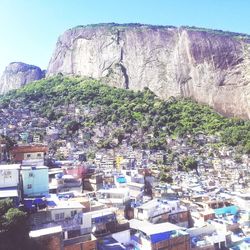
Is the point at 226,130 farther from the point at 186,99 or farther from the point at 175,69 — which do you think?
the point at 175,69

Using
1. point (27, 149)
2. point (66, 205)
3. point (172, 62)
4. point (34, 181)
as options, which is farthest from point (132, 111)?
point (66, 205)

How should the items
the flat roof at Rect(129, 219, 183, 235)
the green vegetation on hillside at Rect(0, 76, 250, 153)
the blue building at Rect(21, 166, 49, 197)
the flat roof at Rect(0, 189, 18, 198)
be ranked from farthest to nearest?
the green vegetation on hillside at Rect(0, 76, 250, 153) → the blue building at Rect(21, 166, 49, 197) → the flat roof at Rect(129, 219, 183, 235) → the flat roof at Rect(0, 189, 18, 198)

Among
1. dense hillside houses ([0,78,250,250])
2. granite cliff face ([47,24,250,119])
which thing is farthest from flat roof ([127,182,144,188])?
granite cliff face ([47,24,250,119])

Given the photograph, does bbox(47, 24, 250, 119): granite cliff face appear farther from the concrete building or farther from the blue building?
the blue building

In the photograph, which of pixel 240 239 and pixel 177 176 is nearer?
pixel 240 239

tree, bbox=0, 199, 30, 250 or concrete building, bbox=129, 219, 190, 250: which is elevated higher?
tree, bbox=0, 199, 30, 250

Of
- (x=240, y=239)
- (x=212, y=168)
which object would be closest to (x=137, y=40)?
(x=212, y=168)

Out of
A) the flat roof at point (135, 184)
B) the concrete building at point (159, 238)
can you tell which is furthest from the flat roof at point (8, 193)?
the flat roof at point (135, 184)
